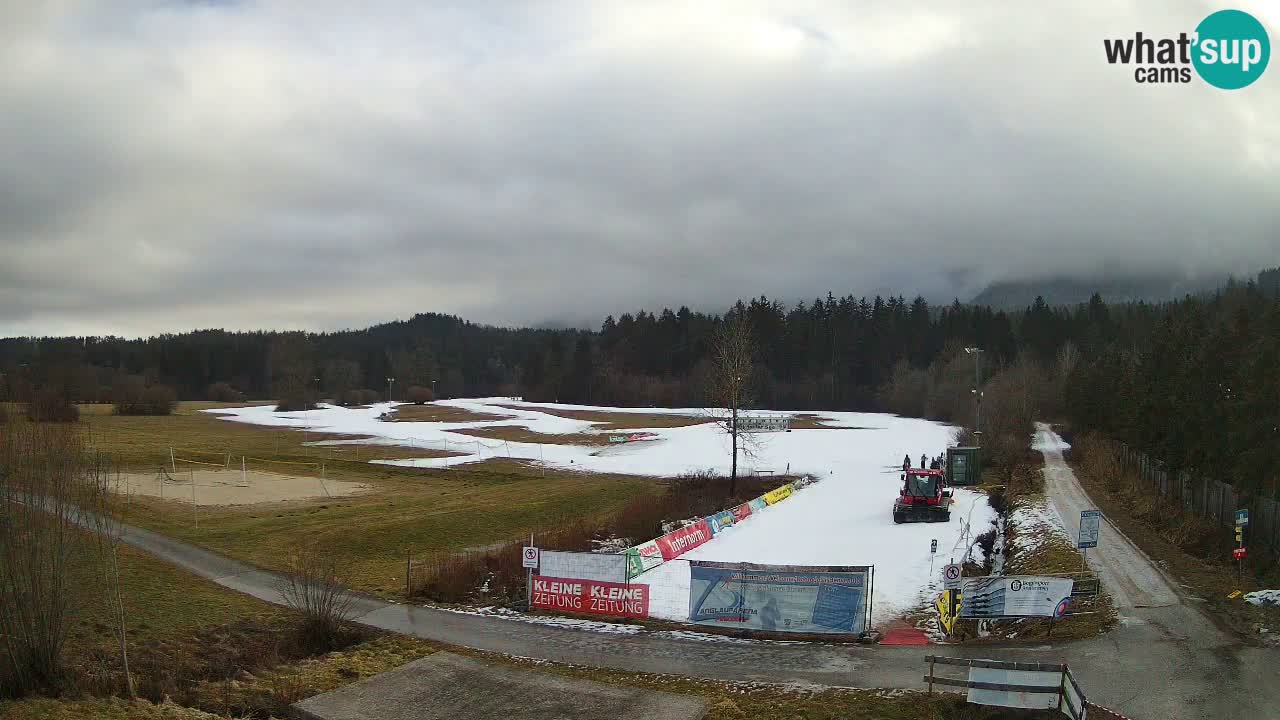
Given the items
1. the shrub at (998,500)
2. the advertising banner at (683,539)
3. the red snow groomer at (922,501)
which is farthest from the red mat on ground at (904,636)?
the shrub at (998,500)

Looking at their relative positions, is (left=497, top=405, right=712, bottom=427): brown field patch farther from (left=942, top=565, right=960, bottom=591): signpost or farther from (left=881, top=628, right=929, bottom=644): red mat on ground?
(left=942, top=565, right=960, bottom=591): signpost

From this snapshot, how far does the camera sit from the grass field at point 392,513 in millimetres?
28172

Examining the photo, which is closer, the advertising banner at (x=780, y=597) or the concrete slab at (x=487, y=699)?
the concrete slab at (x=487, y=699)

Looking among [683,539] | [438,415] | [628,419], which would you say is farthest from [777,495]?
[438,415]

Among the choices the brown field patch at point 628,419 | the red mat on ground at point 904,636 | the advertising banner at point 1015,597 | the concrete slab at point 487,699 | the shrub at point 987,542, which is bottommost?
the shrub at point 987,542

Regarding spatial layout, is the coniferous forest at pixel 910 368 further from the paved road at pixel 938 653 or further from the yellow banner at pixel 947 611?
the yellow banner at pixel 947 611

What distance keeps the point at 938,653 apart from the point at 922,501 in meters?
20.2

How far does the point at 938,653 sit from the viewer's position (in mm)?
16641

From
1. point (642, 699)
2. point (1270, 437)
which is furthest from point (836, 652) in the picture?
point (1270, 437)

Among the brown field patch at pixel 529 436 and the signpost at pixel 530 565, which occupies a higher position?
the signpost at pixel 530 565

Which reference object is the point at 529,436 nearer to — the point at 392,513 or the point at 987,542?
the point at 392,513

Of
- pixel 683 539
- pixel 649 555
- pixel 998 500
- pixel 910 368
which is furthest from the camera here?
pixel 910 368

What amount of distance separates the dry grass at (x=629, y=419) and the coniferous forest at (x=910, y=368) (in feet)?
47.7

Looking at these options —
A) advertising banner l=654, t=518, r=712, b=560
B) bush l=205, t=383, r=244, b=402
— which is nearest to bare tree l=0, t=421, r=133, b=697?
advertising banner l=654, t=518, r=712, b=560
